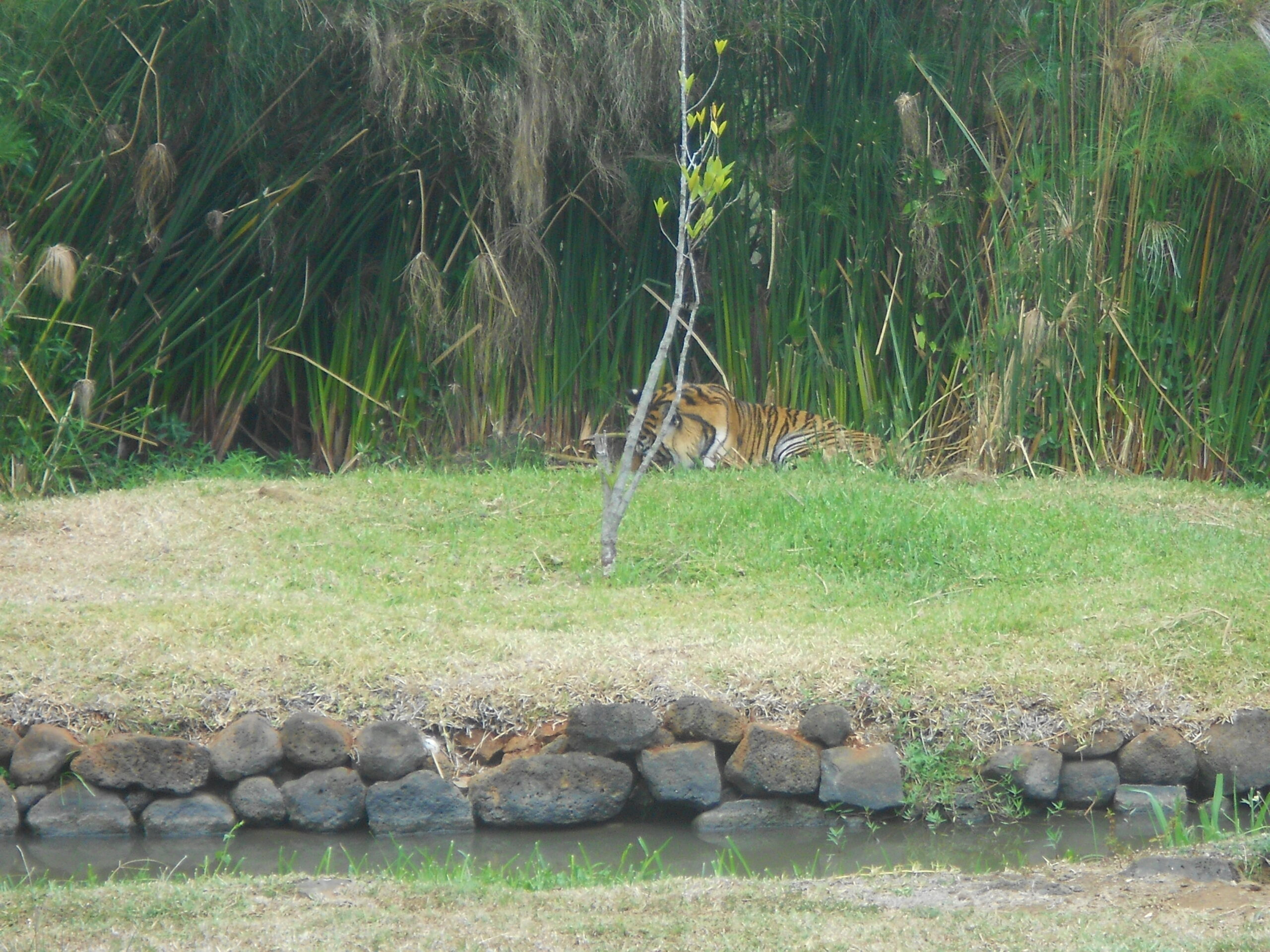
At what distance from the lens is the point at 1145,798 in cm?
466

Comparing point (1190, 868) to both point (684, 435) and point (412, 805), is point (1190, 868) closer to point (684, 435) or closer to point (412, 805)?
point (412, 805)

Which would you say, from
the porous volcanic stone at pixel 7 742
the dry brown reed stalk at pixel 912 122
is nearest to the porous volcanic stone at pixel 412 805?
the porous volcanic stone at pixel 7 742

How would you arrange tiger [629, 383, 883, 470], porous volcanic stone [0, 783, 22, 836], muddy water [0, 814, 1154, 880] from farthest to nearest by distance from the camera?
tiger [629, 383, 883, 470] < porous volcanic stone [0, 783, 22, 836] < muddy water [0, 814, 1154, 880]

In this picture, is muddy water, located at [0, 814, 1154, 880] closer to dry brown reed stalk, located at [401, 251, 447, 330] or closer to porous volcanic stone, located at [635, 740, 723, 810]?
porous volcanic stone, located at [635, 740, 723, 810]

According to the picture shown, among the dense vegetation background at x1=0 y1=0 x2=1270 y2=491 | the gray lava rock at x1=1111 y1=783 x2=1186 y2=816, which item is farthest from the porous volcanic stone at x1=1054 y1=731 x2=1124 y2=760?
the dense vegetation background at x1=0 y1=0 x2=1270 y2=491

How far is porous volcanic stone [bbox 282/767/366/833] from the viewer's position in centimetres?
454

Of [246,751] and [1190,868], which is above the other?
[1190,868]

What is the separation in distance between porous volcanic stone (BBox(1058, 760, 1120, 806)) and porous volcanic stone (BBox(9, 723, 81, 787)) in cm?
337

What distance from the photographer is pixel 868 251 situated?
8578 mm

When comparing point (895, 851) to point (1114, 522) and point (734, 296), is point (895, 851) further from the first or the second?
point (734, 296)

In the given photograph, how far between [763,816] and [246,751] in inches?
69.4

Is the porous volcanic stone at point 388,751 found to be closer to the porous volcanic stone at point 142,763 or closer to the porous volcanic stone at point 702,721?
the porous volcanic stone at point 142,763

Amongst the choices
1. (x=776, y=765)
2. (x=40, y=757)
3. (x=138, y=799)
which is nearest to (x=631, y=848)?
(x=776, y=765)

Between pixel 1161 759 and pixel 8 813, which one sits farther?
pixel 1161 759
